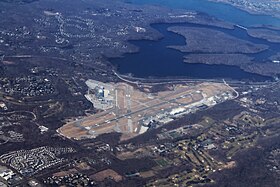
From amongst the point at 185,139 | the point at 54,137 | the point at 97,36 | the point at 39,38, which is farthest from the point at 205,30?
the point at 54,137

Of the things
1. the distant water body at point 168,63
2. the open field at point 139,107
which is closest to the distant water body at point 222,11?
the distant water body at point 168,63

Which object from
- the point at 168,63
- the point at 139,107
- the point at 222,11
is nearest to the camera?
the point at 139,107

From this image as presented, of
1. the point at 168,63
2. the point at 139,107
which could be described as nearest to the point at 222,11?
the point at 168,63

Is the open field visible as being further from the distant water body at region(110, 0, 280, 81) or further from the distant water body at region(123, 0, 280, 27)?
the distant water body at region(123, 0, 280, 27)

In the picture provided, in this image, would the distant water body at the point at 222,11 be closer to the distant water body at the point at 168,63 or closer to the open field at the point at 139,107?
the distant water body at the point at 168,63

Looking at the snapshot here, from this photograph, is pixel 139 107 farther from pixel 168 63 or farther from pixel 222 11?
pixel 222 11

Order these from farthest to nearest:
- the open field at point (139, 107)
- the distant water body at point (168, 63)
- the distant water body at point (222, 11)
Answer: the distant water body at point (222, 11), the distant water body at point (168, 63), the open field at point (139, 107)

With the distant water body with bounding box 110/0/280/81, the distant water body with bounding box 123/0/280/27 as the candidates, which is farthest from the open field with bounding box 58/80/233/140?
the distant water body with bounding box 123/0/280/27

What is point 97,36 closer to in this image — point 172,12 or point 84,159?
point 172,12
